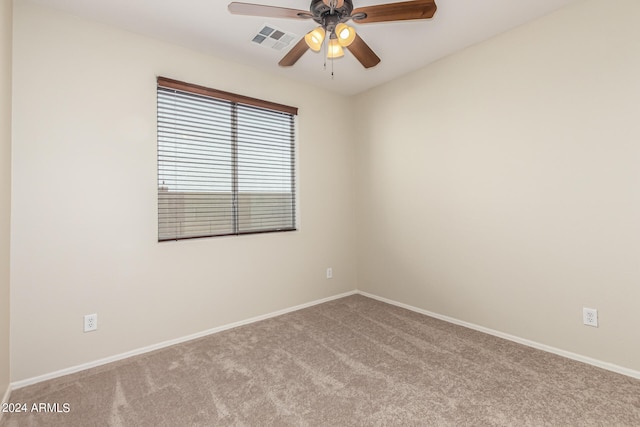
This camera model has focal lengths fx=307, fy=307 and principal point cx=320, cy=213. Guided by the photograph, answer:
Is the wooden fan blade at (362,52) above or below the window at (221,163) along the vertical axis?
above

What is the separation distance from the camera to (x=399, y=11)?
1736 millimetres

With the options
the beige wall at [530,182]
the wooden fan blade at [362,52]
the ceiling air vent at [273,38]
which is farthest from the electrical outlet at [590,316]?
the ceiling air vent at [273,38]

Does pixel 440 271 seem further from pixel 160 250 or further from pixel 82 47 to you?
pixel 82 47

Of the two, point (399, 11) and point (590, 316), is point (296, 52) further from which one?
point (590, 316)

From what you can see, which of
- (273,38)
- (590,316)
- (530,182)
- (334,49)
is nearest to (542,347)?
(590,316)

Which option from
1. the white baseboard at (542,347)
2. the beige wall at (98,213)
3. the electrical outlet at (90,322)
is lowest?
the white baseboard at (542,347)

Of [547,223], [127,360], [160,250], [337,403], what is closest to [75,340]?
[127,360]

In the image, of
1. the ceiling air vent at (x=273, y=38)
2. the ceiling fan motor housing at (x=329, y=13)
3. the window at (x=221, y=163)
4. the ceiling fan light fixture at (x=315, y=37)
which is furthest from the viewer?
the window at (x=221, y=163)

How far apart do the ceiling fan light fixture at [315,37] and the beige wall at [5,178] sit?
5.73 feet

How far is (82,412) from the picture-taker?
1751 mm

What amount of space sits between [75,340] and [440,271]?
3.13 m

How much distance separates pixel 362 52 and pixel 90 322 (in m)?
2.78

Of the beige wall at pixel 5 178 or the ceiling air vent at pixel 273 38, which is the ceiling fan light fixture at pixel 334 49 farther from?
the beige wall at pixel 5 178

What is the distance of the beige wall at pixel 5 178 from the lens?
1797 mm
